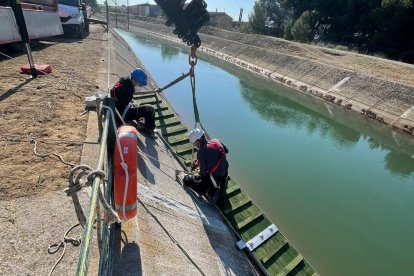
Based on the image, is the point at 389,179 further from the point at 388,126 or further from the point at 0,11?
the point at 0,11

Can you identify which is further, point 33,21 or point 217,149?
point 33,21

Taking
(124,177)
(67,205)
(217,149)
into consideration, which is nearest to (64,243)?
(67,205)

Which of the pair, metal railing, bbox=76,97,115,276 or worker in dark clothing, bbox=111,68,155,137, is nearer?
metal railing, bbox=76,97,115,276

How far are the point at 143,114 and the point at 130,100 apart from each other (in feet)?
3.09

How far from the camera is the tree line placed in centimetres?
3278

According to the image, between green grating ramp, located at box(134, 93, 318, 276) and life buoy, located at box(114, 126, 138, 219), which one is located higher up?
life buoy, located at box(114, 126, 138, 219)

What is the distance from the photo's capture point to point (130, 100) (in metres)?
8.59

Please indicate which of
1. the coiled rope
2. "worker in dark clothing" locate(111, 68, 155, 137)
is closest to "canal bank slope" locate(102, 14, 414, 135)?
"worker in dark clothing" locate(111, 68, 155, 137)

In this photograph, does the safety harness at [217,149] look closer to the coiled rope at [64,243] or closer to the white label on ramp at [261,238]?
the white label on ramp at [261,238]

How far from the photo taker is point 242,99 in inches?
1004

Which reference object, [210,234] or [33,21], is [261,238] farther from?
[33,21]

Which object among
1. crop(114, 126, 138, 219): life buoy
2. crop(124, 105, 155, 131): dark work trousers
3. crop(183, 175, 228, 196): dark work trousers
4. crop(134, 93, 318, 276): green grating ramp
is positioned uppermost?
crop(114, 126, 138, 219): life buoy

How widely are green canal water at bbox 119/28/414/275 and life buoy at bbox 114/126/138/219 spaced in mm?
6026

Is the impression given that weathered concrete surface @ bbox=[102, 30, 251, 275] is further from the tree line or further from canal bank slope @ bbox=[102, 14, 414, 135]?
the tree line
